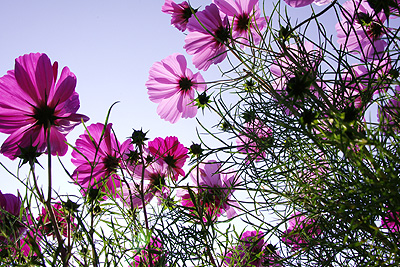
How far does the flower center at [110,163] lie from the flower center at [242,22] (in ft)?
1.42

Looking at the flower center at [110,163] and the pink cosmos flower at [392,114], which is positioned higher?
the pink cosmos flower at [392,114]

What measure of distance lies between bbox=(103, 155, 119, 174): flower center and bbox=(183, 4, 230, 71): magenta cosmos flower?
29cm

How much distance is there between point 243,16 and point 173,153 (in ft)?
1.19

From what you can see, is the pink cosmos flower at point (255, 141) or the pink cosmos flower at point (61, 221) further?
the pink cosmos flower at point (255, 141)

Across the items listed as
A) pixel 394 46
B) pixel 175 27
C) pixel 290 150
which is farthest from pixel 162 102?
pixel 394 46

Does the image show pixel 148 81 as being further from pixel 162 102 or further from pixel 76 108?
pixel 76 108

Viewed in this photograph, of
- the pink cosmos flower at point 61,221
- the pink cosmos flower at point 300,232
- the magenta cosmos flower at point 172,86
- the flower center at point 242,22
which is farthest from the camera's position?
the magenta cosmos flower at point 172,86

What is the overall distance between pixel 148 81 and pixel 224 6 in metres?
0.33

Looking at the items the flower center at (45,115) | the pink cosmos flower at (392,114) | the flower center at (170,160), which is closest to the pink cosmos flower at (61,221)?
the flower center at (45,115)

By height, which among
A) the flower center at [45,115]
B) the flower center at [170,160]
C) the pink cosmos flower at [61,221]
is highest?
the flower center at [170,160]

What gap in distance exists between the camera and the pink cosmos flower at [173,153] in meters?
0.68

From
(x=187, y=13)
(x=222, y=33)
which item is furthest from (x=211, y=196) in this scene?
(x=187, y=13)

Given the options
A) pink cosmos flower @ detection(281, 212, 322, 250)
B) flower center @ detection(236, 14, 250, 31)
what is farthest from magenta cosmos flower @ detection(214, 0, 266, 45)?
pink cosmos flower @ detection(281, 212, 322, 250)

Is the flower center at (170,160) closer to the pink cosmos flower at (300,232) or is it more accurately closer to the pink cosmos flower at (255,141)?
the pink cosmos flower at (255,141)
